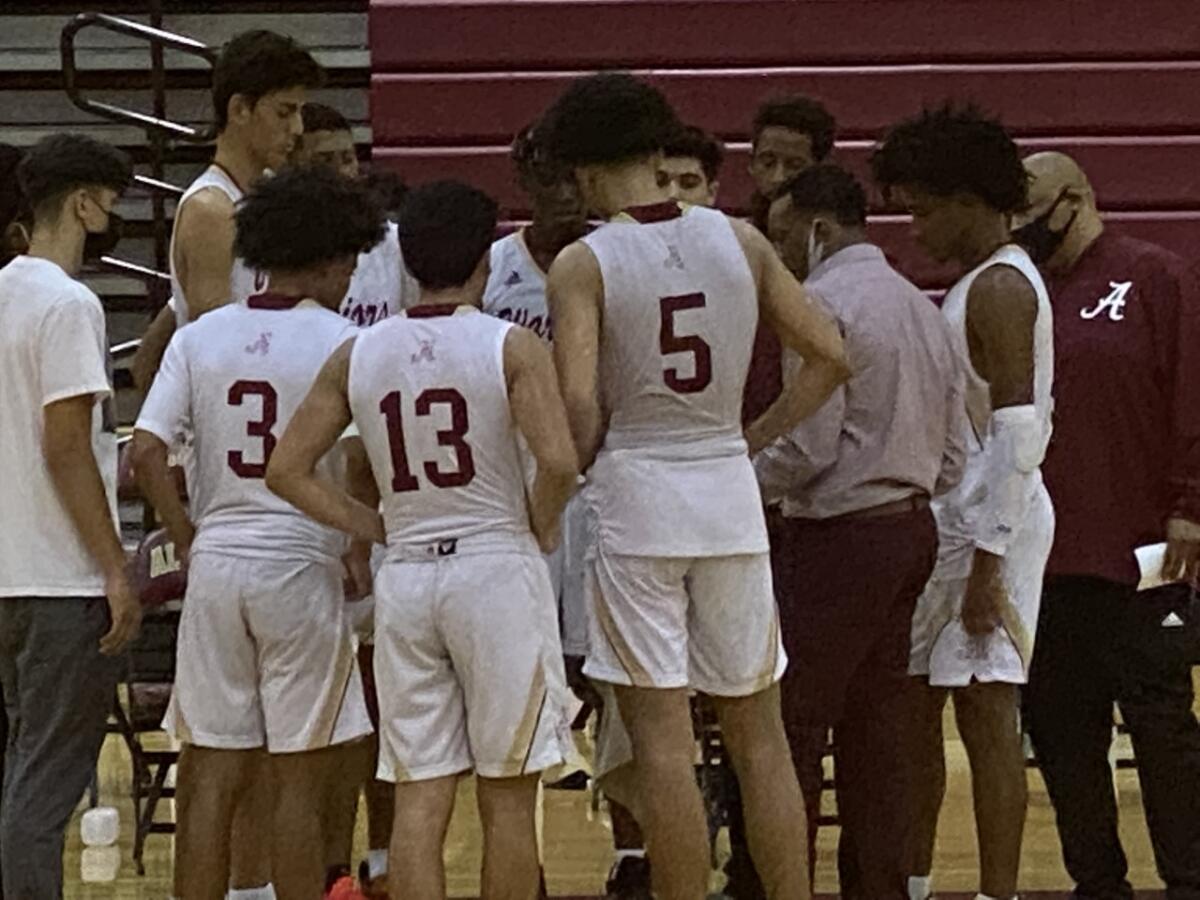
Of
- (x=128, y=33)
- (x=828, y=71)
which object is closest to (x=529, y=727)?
(x=128, y=33)

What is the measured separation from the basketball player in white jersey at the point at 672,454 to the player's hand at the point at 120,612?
0.96 m

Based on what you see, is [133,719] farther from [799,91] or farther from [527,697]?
[799,91]

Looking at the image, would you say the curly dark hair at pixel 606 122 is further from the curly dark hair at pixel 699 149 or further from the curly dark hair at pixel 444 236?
the curly dark hair at pixel 699 149

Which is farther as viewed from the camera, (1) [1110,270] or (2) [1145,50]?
(2) [1145,50]

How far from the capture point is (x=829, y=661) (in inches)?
181

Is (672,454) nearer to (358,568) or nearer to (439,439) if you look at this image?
(439,439)

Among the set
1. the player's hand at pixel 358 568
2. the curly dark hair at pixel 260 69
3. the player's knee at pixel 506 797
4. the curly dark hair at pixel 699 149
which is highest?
the curly dark hair at pixel 260 69

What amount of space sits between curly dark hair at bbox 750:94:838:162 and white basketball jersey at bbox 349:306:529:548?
161 cm

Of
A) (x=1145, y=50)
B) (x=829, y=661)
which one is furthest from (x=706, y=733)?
(x=1145, y=50)

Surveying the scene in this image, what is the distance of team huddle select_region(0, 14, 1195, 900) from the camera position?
4.09 meters

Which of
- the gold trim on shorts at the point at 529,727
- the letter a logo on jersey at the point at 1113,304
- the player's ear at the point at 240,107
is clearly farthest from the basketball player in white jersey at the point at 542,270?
the letter a logo on jersey at the point at 1113,304

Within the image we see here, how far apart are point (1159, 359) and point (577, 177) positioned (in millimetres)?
1664

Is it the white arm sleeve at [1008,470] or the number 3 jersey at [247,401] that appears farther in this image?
the white arm sleeve at [1008,470]

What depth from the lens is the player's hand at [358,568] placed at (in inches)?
175
